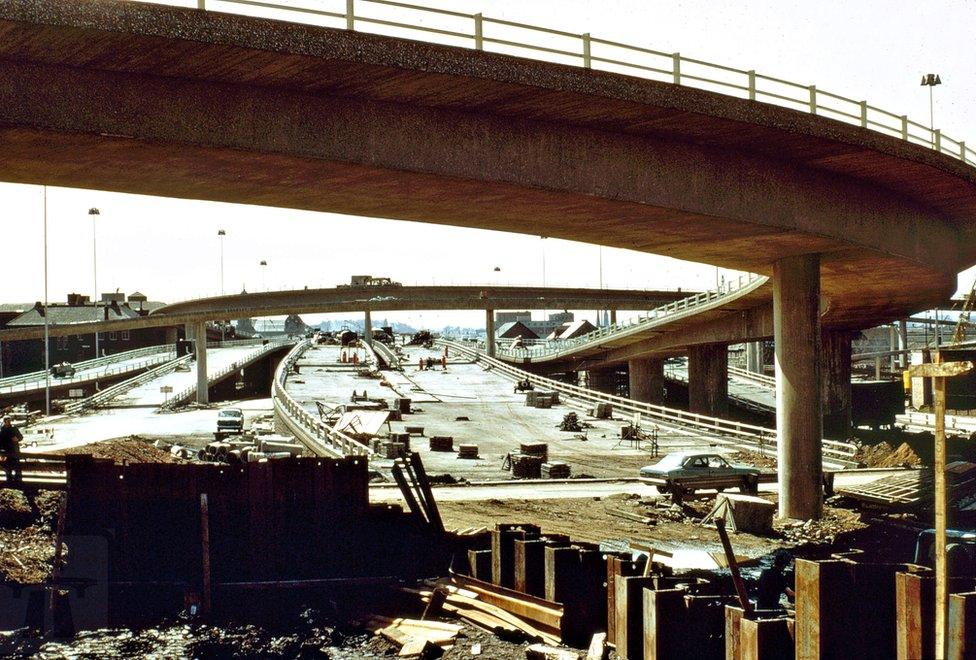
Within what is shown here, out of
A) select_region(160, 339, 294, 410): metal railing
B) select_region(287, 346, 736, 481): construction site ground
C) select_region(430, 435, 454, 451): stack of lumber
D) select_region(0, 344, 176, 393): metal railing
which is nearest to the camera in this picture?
select_region(287, 346, 736, 481): construction site ground

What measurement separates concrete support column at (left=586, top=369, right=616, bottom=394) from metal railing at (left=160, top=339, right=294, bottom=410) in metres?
38.5

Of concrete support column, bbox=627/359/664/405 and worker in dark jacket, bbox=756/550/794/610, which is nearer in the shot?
worker in dark jacket, bbox=756/550/794/610

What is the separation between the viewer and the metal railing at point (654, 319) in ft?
209

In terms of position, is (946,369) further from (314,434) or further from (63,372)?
(63,372)

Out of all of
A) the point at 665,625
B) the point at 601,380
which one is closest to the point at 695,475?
the point at 665,625

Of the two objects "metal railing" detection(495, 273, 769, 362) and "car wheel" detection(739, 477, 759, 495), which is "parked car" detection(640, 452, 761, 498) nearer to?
"car wheel" detection(739, 477, 759, 495)

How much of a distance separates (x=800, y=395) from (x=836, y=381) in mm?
48867

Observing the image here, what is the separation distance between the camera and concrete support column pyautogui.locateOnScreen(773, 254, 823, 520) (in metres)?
31.0

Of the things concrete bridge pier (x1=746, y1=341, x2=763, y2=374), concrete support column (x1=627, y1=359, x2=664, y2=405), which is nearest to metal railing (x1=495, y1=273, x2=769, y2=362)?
concrete support column (x1=627, y1=359, x2=664, y2=405)

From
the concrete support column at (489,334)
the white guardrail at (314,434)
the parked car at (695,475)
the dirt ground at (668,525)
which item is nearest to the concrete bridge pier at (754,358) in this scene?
the concrete support column at (489,334)

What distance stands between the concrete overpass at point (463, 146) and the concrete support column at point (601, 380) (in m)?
71.9

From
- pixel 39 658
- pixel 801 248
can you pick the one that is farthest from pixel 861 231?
pixel 39 658

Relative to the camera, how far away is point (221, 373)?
351 feet

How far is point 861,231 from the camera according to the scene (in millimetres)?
29656
